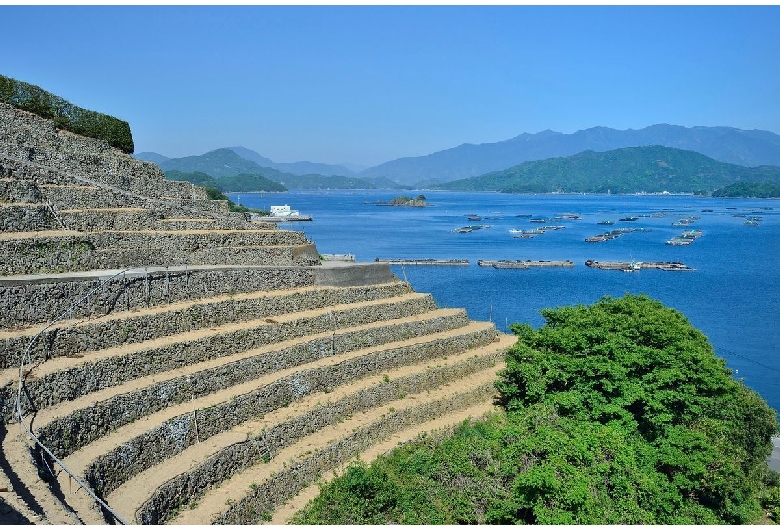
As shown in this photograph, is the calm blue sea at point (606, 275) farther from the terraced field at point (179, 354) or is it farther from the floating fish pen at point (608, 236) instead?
the terraced field at point (179, 354)

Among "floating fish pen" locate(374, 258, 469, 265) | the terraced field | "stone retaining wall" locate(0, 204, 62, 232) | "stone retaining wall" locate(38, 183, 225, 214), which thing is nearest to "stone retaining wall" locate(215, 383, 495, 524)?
the terraced field

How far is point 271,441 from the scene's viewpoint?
19641 mm

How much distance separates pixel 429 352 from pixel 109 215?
1319 centimetres

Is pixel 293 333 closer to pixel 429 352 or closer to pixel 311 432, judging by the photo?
pixel 311 432

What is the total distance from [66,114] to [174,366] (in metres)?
15.4

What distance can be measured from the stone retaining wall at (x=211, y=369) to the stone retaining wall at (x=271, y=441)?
6.48 ft

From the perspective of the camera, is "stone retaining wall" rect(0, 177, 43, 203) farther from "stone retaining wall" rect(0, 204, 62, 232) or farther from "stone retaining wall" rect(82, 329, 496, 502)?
"stone retaining wall" rect(82, 329, 496, 502)

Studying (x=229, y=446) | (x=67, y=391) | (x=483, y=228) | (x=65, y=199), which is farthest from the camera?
(x=483, y=228)

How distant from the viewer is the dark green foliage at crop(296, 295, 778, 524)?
55.4 ft

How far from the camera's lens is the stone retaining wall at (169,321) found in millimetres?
17453

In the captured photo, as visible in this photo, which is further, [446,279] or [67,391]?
[446,279]

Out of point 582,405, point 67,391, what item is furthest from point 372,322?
point 67,391

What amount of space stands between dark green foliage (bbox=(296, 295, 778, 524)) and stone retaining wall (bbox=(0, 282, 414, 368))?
21.6 ft

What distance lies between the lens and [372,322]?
2708 cm
